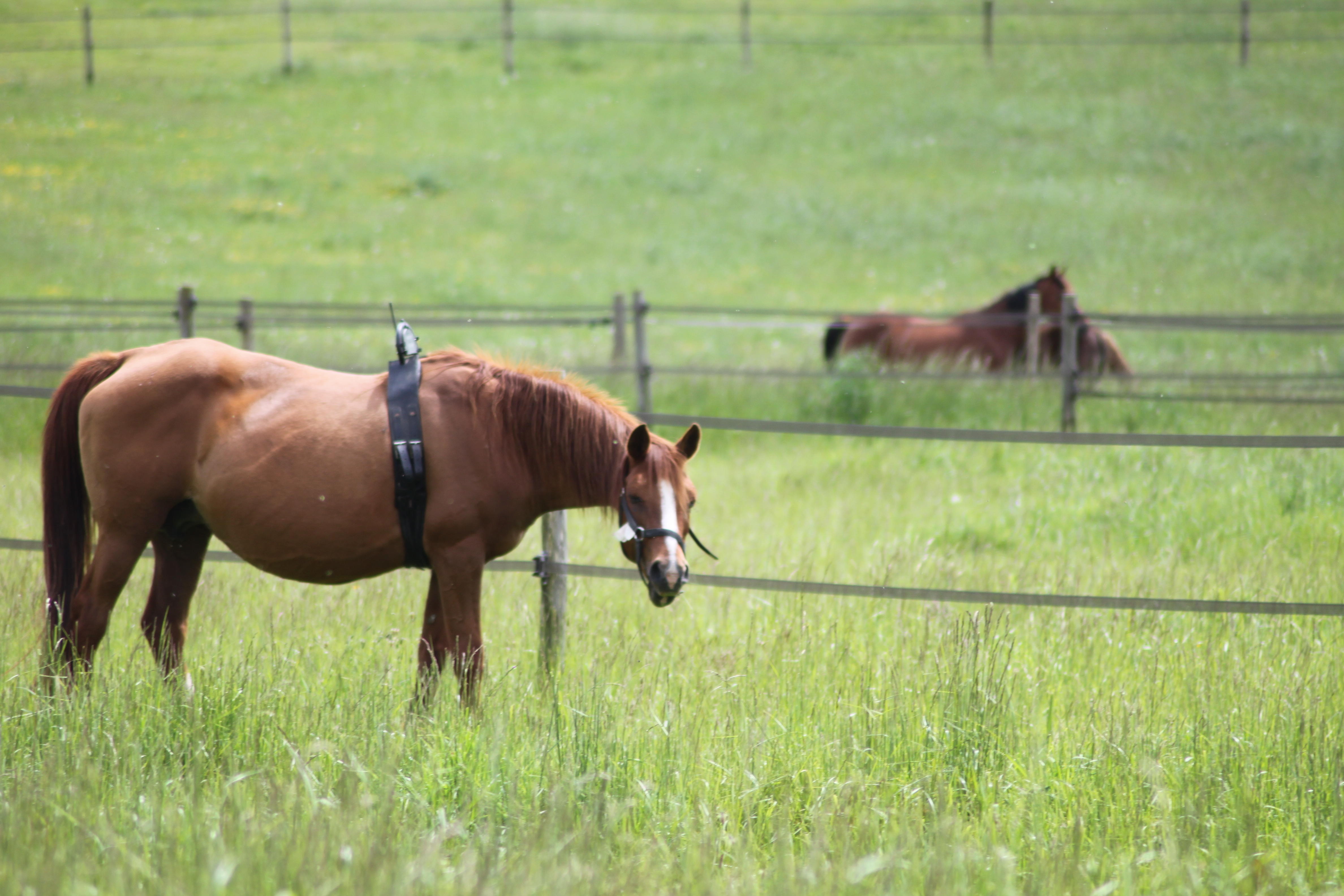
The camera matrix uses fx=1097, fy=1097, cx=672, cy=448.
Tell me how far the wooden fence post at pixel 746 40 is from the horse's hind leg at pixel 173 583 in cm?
2726

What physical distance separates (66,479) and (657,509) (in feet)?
7.59

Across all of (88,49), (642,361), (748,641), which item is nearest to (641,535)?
(748,641)

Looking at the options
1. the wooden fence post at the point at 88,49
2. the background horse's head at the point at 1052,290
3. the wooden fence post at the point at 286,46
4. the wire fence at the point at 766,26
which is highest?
the wire fence at the point at 766,26

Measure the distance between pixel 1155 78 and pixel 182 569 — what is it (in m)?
29.3

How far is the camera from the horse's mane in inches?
153

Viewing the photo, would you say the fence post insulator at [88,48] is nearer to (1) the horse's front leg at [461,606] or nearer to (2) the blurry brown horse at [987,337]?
(2) the blurry brown horse at [987,337]

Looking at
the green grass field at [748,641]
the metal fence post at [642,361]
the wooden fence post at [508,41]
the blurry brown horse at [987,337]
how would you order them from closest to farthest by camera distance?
the green grass field at [748,641] → the metal fence post at [642,361] → the blurry brown horse at [987,337] → the wooden fence post at [508,41]

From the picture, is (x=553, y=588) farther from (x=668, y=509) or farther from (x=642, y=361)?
(x=642, y=361)

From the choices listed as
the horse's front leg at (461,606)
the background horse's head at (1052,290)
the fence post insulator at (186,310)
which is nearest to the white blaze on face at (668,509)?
the horse's front leg at (461,606)

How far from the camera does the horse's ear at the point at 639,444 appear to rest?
357 cm

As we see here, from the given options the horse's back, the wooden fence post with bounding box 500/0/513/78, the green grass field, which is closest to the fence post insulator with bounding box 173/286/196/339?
the green grass field

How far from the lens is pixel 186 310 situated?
1107 cm

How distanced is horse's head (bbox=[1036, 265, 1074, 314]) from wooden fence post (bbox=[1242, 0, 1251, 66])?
66.5 ft

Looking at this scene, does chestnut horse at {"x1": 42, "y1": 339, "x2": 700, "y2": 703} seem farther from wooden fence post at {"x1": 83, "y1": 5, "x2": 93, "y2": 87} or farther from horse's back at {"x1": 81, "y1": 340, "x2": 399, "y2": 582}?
wooden fence post at {"x1": 83, "y1": 5, "x2": 93, "y2": 87}
